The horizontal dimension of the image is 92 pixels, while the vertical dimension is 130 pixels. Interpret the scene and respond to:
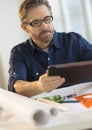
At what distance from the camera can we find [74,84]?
1.16 metres

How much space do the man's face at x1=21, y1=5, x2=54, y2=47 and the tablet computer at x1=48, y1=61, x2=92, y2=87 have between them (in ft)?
1.04

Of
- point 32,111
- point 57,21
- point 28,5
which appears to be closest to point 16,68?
point 28,5

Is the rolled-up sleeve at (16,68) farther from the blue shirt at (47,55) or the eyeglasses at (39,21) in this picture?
the eyeglasses at (39,21)

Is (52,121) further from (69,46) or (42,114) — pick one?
(69,46)

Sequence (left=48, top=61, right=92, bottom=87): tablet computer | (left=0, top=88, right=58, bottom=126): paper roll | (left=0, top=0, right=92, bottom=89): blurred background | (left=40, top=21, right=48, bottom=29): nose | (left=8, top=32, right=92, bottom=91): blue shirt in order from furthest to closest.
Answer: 1. (left=0, top=0, right=92, bottom=89): blurred background
2. (left=8, top=32, right=92, bottom=91): blue shirt
3. (left=40, top=21, right=48, bottom=29): nose
4. (left=48, top=61, right=92, bottom=87): tablet computer
5. (left=0, top=88, right=58, bottom=126): paper roll

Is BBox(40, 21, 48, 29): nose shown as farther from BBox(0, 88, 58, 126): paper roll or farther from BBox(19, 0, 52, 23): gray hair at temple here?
BBox(0, 88, 58, 126): paper roll

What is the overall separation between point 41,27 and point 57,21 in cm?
121

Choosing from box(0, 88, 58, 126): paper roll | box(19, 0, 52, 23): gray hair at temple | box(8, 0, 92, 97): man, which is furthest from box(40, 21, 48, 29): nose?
box(0, 88, 58, 126): paper roll

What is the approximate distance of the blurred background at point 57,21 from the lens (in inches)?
92.4

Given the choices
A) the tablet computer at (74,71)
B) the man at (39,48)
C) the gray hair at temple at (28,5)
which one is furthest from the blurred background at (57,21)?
the tablet computer at (74,71)

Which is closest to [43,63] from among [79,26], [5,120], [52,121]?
[5,120]

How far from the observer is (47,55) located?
143 cm

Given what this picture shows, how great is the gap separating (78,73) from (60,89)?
14 cm

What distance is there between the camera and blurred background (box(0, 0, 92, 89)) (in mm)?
2348
